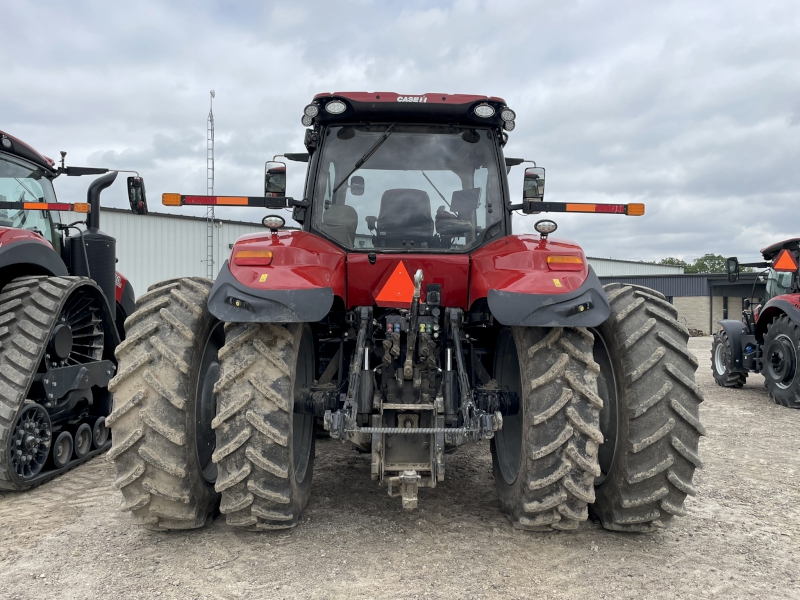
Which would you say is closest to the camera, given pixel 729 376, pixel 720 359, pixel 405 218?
pixel 405 218

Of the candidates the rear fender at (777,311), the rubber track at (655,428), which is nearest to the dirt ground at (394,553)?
the rubber track at (655,428)

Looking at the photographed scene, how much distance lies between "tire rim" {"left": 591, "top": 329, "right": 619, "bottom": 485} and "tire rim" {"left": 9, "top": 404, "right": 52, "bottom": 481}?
371 cm

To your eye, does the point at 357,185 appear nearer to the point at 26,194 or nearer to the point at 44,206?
the point at 44,206

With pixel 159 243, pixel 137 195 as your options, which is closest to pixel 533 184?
pixel 137 195

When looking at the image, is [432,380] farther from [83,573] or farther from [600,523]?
[83,573]

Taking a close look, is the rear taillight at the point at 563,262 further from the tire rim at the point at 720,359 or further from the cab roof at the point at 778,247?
the tire rim at the point at 720,359

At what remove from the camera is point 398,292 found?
2.98m

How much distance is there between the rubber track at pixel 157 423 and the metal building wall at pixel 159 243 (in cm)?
1844

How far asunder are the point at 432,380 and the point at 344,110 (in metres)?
1.71

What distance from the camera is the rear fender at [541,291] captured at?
2.92 meters

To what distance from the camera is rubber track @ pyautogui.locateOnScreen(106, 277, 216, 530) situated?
120 inches

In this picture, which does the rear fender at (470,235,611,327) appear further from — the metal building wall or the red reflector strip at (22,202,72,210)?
the metal building wall

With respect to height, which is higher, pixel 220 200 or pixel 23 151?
pixel 23 151

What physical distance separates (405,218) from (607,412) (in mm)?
1618
